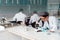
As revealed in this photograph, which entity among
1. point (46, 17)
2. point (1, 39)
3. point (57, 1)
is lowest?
point (1, 39)

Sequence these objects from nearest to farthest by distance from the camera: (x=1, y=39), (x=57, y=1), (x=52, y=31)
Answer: (x=1, y=39) → (x=52, y=31) → (x=57, y=1)

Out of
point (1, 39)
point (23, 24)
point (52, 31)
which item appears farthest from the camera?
point (23, 24)

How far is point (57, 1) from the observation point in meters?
3.43

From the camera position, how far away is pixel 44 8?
359 centimetres

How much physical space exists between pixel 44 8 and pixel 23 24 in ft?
3.85

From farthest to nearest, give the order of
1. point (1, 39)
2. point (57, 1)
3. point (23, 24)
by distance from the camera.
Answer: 1. point (57, 1)
2. point (23, 24)
3. point (1, 39)

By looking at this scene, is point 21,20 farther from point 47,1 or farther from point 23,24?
point 47,1

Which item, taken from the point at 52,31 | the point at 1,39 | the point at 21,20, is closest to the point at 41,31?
the point at 52,31

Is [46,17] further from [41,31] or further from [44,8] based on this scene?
[44,8]

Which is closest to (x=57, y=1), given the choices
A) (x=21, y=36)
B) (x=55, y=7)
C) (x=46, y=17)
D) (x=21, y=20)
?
(x=55, y=7)

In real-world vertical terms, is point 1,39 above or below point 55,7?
below

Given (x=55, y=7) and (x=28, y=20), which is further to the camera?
(x=55, y=7)

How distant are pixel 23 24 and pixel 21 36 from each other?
0.79 m

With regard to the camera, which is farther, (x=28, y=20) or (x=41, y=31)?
(x=28, y=20)
